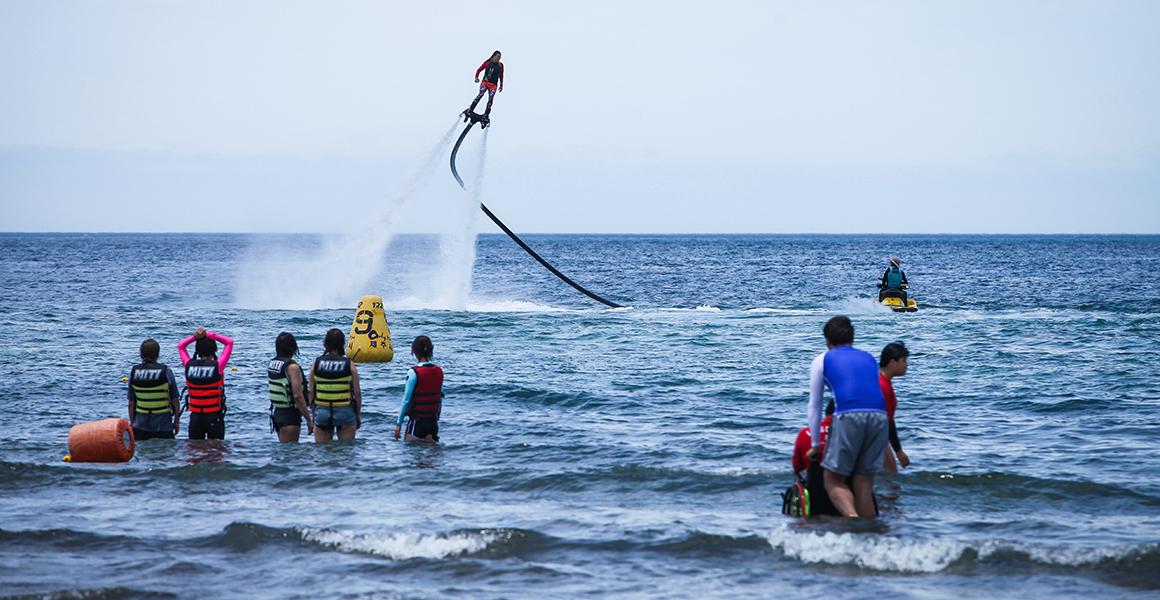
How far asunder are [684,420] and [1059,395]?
6.68 meters

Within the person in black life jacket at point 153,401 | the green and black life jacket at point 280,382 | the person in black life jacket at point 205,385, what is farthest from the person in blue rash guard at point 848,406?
the person in black life jacket at point 153,401

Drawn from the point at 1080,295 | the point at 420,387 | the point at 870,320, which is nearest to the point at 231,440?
the point at 420,387

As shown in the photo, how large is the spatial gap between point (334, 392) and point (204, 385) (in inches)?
63.0

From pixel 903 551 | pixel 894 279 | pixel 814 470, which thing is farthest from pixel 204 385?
pixel 894 279

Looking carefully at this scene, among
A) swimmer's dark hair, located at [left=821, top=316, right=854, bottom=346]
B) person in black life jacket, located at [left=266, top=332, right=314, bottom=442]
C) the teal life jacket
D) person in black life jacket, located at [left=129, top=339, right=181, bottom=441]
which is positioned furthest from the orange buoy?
the teal life jacket


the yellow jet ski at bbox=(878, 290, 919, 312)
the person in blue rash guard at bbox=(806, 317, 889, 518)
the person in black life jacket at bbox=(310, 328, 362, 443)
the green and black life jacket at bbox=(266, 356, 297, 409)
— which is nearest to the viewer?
the person in blue rash guard at bbox=(806, 317, 889, 518)

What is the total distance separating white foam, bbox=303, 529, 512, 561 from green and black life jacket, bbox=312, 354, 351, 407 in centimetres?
260

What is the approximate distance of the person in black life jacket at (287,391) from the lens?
12.2 metres

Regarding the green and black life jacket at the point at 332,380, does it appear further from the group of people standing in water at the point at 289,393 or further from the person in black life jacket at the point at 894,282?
the person in black life jacket at the point at 894,282

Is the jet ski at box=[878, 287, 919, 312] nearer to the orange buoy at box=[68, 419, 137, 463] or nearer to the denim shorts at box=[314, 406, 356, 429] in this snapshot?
the denim shorts at box=[314, 406, 356, 429]

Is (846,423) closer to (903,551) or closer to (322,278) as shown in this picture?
(903,551)

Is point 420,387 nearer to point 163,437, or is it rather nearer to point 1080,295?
point 163,437

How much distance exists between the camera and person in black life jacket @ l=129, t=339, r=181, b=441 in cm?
1241

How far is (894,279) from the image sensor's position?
33.9 meters
